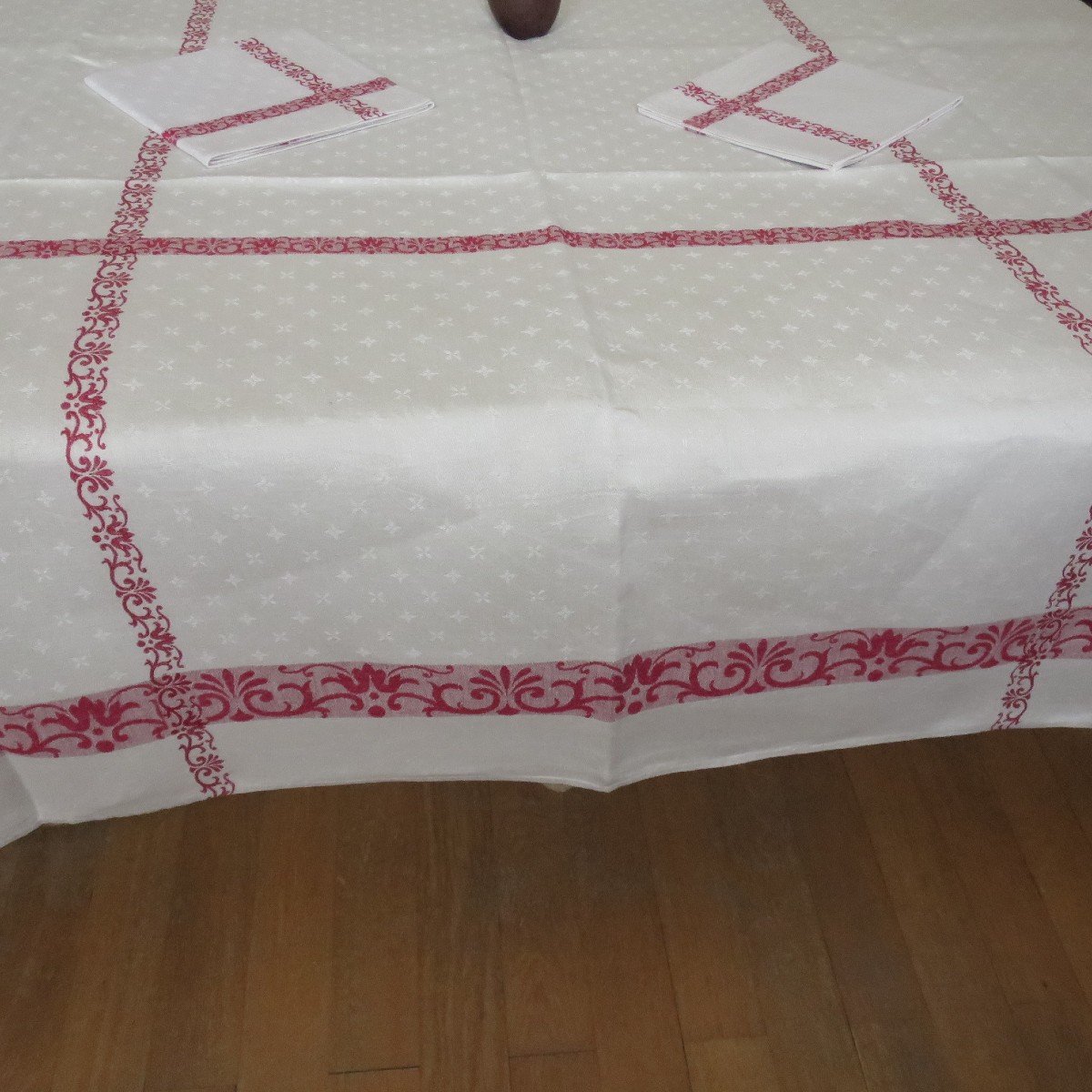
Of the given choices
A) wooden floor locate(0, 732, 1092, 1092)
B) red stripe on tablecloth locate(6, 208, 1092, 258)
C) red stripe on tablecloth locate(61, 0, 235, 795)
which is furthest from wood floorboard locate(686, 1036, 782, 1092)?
red stripe on tablecloth locate(6, 208, 1092, 258)

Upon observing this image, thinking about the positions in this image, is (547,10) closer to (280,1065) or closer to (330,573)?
(330,573)

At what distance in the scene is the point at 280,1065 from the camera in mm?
1104

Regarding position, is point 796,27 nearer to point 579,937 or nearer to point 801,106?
point 801,106

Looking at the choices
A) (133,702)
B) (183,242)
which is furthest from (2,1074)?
(183,242)

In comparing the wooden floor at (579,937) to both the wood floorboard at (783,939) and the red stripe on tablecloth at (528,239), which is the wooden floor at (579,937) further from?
the red stripe on tablecloth at (528,239)

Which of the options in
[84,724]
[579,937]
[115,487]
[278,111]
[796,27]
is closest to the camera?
[115,487]

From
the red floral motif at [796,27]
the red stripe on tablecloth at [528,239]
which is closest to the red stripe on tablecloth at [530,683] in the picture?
the red stripe on tablecloth at [528,239]

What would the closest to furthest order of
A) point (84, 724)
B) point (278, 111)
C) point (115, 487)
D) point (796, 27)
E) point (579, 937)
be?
point (115, 487)
point (84, 724)
point (278, 111)
point (579, 937)
point (796, 27)

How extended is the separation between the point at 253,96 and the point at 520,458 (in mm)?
608

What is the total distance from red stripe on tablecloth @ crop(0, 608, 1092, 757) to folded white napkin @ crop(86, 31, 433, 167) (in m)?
0.53

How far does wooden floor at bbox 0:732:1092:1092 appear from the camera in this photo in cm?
112

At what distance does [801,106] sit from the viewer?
3.84 feet

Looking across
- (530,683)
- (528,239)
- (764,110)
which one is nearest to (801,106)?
(764,110)

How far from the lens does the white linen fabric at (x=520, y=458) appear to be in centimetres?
79
